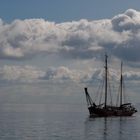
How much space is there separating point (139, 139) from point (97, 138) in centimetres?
1017

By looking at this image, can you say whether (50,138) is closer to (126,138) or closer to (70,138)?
(70,138)

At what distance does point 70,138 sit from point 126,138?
1417cm

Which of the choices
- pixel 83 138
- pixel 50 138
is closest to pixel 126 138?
pixel 83 138

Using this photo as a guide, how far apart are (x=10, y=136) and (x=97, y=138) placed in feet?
69.3

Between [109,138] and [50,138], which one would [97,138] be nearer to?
[109,138]

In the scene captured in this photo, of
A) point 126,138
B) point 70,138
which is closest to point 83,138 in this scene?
point 70,138

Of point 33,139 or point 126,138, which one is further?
point 126,138

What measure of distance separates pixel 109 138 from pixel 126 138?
437 centimetres

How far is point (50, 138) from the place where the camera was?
378ft

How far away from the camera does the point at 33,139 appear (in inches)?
4405

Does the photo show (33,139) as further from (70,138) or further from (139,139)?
(139,139)

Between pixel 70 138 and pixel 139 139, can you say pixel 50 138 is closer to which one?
pixel 70 138

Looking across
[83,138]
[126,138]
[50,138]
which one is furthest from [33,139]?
[126,138]

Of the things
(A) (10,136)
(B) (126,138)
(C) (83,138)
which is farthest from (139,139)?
(A) (10,136)
